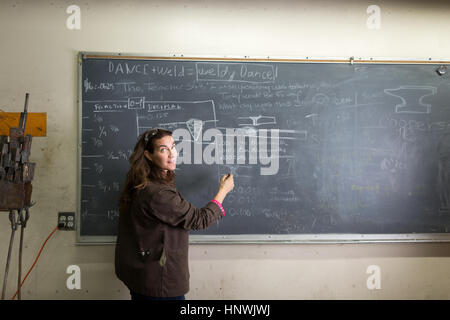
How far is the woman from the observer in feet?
5.08

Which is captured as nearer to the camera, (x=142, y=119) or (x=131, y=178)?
(x=131, y=178)

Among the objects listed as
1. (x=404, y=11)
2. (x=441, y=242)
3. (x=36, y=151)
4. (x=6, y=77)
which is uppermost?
(x=404, y=11)

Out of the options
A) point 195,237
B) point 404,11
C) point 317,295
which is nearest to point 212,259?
point 195,237

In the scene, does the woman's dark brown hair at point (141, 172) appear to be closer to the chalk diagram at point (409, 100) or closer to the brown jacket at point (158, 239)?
the brown jacket at point (158, 239)

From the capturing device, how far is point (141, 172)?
5.23 feet

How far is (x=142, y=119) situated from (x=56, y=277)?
4.52ft

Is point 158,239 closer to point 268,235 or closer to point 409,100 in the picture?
point 268,235

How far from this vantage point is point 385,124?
7.51 ft

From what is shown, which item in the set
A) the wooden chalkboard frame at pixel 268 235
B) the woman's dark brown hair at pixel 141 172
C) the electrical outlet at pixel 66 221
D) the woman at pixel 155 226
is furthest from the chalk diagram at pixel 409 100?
the electrical outlet at pixel 66 221

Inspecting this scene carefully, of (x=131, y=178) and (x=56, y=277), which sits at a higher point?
(x=131, y=178)

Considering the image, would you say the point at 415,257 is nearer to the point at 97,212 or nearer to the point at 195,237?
the point at 195,237

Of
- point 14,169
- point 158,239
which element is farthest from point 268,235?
point 14,169

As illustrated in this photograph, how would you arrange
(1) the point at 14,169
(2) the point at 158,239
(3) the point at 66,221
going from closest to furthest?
(2) the point at 158,239
(1) the point at 14,169
(3) the point at 66,221

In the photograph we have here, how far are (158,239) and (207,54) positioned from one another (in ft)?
4.74
